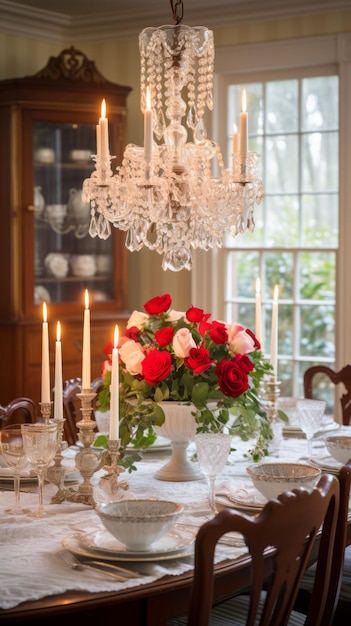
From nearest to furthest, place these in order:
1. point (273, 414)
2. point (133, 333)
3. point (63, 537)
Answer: point (63, 537), point (133, 333), point (273, 414)

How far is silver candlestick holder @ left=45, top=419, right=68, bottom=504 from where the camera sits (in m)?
2.27

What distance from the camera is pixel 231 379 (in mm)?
2473

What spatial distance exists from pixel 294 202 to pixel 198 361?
2.68 m

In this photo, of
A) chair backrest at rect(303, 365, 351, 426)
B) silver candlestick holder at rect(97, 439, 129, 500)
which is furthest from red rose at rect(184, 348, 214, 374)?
chair backrest at rect(303, 365, 351, 426)

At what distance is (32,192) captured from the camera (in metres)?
4.93

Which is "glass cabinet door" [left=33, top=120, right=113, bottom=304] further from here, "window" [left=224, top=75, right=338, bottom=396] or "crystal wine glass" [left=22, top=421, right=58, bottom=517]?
"crystal wine glass" [left=22, top=421, right=58, bottom=517]

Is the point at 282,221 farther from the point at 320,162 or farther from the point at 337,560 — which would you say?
the point at 337,560

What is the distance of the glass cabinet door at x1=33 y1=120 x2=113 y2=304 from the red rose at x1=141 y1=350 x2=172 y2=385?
2480 millimetres

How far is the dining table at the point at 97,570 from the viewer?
1.71m

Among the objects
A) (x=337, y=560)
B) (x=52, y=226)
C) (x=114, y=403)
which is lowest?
(x=337, y=560)

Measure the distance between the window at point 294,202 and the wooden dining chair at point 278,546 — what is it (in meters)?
2.91

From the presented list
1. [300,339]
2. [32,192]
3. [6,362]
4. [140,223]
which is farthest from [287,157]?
[140,223]

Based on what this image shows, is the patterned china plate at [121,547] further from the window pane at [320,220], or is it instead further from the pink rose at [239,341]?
the window pane at [320,220]

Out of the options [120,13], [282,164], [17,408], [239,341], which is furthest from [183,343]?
[120,13]
